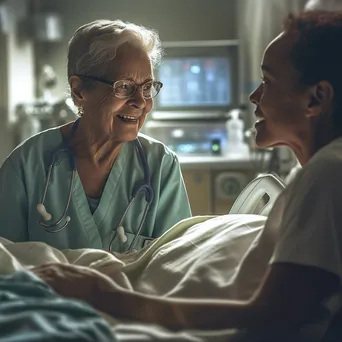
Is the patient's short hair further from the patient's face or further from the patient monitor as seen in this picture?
the patient monitor

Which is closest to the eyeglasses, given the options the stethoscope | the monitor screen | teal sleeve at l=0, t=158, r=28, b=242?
the stethoscope

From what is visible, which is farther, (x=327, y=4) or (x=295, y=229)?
(x=327, y=4)

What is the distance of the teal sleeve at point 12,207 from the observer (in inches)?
68.9

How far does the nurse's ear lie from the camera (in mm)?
1835

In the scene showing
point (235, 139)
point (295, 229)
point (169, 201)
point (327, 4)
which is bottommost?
point (235, 139)

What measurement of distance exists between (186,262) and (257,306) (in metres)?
0.25

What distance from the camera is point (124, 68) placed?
1.77m

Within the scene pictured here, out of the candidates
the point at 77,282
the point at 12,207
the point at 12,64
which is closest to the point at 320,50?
the point at 77,282

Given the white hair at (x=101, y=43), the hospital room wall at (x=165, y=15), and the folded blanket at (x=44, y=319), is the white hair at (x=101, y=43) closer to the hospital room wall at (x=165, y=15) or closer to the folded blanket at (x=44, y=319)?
the folded blanket at (x=44, y=319)

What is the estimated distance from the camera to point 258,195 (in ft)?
5.42

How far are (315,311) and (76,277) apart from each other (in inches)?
15.7

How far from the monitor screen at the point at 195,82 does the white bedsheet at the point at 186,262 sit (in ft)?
8.90

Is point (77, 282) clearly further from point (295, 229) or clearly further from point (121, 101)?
point (121, 101)

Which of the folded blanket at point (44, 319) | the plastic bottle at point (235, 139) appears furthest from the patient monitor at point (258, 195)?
the plastic bottle at point (235, 139)
